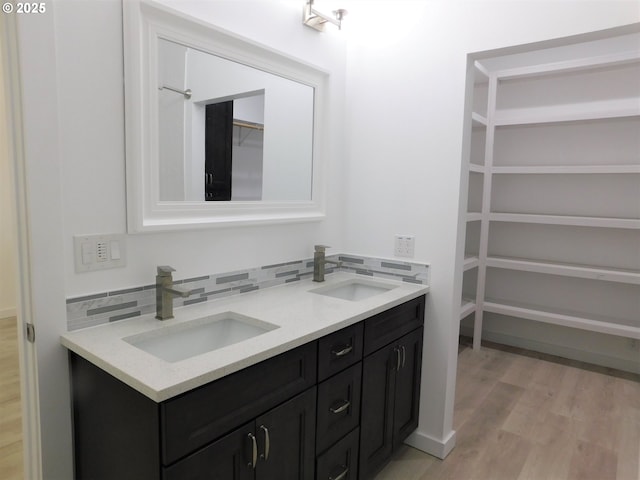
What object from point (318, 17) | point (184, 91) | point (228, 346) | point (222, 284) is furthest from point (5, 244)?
point (228, 346)

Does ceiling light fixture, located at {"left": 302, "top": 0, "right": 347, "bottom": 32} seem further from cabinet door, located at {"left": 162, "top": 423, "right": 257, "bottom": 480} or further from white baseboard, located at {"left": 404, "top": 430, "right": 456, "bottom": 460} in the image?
white baseboard, located at {"left": 404, "top": 430, "right": 456, "bottom": 460}

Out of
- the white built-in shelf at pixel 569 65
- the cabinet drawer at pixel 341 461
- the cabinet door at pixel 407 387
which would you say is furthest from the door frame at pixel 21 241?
the white built-in shelf at pixel 569 65

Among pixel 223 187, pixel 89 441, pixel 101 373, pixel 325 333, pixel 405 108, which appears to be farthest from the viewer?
pixel 405 108

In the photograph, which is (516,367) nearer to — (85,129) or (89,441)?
(89,441)

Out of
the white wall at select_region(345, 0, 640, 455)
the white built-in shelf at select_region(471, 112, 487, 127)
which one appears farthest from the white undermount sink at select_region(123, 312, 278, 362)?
the white built-in shelf at select_region(471, 112, 487, 127)

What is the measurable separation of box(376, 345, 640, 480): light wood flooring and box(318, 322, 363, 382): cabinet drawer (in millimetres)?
813

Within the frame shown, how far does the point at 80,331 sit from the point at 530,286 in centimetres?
351

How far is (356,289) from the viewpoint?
7.93 feet

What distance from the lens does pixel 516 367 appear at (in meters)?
3.38

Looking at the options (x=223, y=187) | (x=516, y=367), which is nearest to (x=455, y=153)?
(x=223, y=187)

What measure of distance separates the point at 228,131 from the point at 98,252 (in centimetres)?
76

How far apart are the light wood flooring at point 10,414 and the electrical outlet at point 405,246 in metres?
2.13

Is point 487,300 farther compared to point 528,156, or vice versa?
point 487,300

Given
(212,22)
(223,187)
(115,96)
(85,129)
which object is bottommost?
(223,187)
